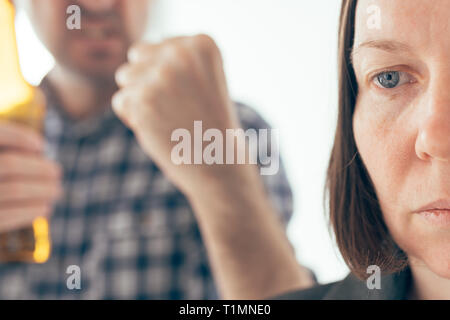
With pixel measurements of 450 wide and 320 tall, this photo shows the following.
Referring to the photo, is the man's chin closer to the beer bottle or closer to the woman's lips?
the beer bottle

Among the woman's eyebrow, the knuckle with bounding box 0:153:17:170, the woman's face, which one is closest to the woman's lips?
the woman's face

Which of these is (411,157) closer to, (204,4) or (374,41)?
(374,41)

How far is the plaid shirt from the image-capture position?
2.29 feet

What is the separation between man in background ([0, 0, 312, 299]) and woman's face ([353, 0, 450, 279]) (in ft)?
0.64

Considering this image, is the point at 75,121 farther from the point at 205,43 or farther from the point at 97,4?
the point at 205,43

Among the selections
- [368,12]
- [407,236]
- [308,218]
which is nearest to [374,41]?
[368,12]

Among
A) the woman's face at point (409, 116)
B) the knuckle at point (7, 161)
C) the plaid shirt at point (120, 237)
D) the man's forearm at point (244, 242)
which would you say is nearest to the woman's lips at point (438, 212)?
the woman's face at point (409, 116)

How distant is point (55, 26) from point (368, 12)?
46 cm

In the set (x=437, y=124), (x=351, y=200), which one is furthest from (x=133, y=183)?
(x=437, y=124)

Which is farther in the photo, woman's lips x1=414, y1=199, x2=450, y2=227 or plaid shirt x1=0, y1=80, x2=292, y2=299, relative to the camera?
plaid shirt x1=0, y1=80, x2=292, y2=299

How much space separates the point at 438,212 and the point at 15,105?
1.55 ft

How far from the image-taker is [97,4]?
66 cm

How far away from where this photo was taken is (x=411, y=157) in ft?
1.17

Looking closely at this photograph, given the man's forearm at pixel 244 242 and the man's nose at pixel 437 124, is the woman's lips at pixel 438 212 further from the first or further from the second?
the man's forearm at pixel 244 242
